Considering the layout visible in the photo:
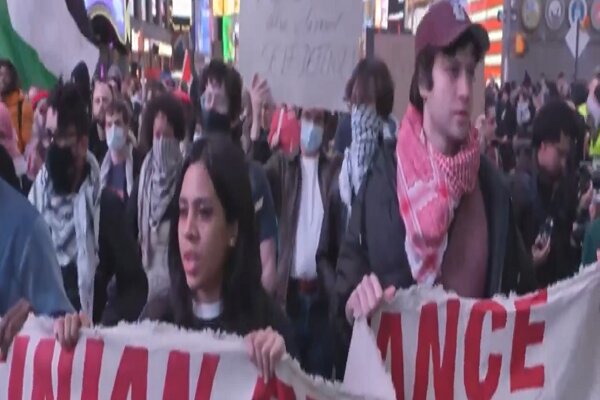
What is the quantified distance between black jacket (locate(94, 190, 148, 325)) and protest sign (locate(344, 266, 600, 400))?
106 cm

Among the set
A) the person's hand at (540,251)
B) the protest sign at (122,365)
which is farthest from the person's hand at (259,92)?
the protest sign at (122,365)

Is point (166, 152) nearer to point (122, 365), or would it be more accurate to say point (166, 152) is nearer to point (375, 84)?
point (375, 84)

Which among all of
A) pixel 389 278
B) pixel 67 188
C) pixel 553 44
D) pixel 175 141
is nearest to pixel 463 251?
pixel 389 278

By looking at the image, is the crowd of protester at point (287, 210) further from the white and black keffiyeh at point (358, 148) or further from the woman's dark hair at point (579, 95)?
the woman's dark hair at point (579, 95)

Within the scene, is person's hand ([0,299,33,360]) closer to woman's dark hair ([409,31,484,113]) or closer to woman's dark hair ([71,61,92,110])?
woman's dark hair ([409,31,484,113])

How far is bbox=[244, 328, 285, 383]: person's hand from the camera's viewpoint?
9.45 feet

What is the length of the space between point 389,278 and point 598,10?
115 feet

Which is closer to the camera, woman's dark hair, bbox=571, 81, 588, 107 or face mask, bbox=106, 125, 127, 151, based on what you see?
face mask, bbox=106, 125, 127, 151

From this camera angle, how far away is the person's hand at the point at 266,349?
9.45ft

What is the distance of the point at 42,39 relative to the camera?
3.99m

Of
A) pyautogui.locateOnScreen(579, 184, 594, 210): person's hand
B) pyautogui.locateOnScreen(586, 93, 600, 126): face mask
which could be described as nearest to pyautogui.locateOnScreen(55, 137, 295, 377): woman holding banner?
pyautogui.locateOnScreen(579, 184, 594, 210): person's hand

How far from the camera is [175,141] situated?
6277 millimetres

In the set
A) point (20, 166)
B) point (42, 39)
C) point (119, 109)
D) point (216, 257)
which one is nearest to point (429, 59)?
point (216, 257)

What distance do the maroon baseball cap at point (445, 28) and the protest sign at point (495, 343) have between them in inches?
27.9
